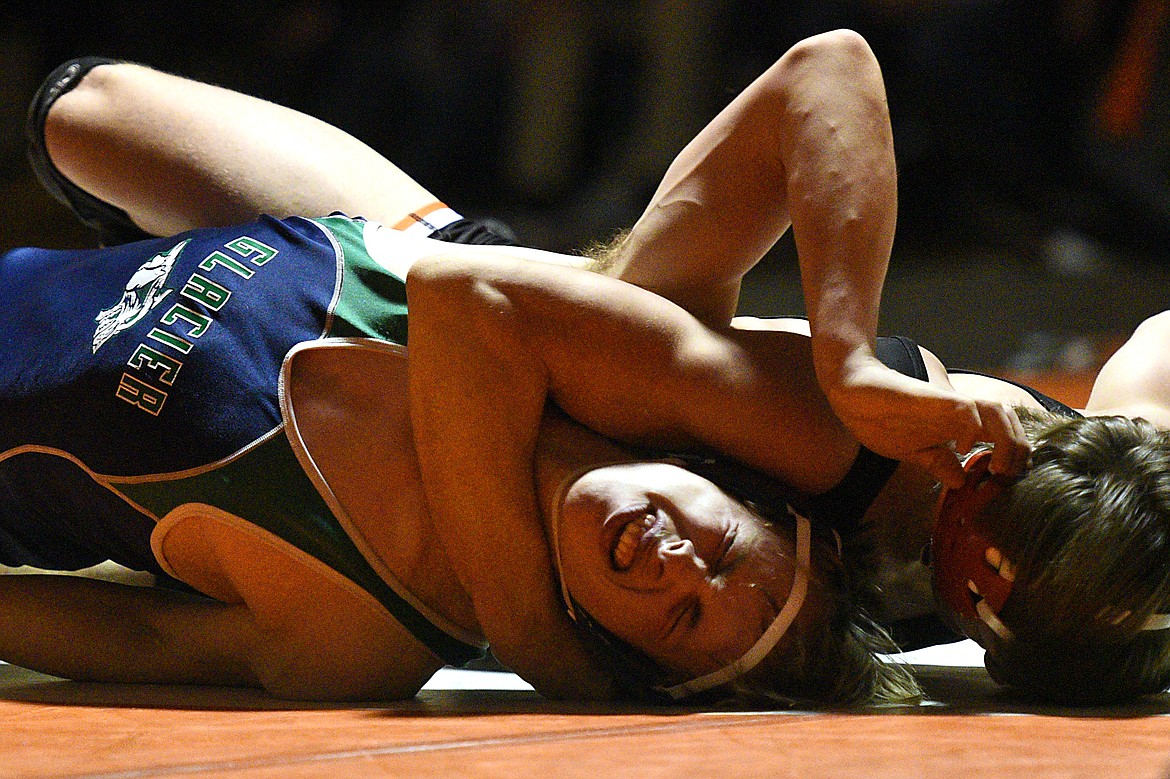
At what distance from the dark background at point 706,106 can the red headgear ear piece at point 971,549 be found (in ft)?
10.6

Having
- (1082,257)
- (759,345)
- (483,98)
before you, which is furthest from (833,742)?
(483,98)

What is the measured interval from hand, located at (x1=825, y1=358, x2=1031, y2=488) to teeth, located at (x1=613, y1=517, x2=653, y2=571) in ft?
0.71

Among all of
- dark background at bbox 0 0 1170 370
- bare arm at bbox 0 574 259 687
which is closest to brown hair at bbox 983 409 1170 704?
bare arm at bbox 0 574 259 687

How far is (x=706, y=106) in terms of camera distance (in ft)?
16.4

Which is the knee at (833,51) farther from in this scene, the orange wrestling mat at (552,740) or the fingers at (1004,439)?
the orange wrestling mat at (552,740)

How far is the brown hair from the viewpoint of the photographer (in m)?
1.20

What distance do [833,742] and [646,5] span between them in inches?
173

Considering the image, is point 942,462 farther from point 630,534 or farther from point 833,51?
point 833,51

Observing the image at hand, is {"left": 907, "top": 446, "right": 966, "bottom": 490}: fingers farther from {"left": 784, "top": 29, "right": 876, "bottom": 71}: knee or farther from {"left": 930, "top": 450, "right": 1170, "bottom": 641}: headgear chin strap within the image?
{"left": 784, "top": 29, "right": 876, "bottom": 71}: knee

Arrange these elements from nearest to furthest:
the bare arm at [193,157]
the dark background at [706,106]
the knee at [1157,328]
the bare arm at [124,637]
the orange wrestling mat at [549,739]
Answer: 1. the orange wrestling mat at [549,739]
2. the bare arm at [124,637]
3. the knee at [1157,328]
4. the bare arm at [193,157]
5. the dark background at [706,106]

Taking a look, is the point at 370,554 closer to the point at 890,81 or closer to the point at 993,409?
the point at 993,409

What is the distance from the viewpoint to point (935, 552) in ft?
4.35

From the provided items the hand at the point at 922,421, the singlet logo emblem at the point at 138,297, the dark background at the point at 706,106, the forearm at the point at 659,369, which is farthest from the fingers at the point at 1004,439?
the dark background at the point at 706,106

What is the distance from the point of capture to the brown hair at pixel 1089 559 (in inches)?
47.3
